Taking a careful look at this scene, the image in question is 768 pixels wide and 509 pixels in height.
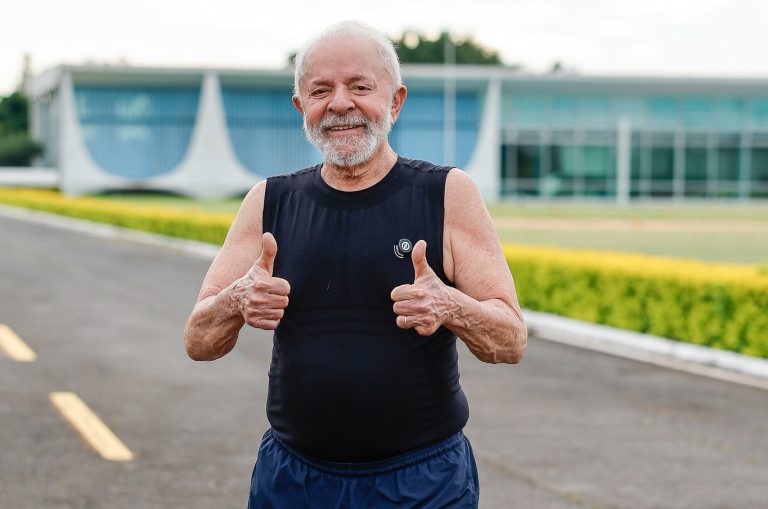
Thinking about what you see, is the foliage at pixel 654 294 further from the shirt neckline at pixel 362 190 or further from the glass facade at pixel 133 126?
the glass facade at pixel 133 126

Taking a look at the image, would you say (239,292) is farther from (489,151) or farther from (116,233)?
(489,151)

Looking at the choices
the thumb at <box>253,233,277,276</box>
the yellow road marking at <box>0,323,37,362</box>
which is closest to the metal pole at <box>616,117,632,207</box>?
the yellow road marking at <box>0,323,37,362</box>

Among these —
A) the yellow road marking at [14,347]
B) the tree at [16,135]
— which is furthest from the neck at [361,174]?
the tree at [16,135]

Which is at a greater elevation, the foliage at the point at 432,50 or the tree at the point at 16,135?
the foliage at the point at 432,50

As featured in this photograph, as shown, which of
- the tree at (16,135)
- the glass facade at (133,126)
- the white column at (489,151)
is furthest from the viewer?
the tree at (16,135)

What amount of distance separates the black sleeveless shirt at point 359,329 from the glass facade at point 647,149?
54261 millimetres

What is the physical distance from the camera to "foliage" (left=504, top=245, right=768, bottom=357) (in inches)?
457

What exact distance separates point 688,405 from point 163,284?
10862 millimetres

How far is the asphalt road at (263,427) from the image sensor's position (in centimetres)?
645

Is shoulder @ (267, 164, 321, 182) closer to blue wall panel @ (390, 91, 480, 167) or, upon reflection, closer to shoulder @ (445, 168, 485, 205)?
shoulder @ (445, 168, 485, 205)

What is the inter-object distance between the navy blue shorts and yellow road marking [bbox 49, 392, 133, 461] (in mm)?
4403

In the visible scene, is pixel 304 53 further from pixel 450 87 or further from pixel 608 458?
pixel 450 87

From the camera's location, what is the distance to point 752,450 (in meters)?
7.64

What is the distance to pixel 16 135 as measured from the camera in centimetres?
8394
